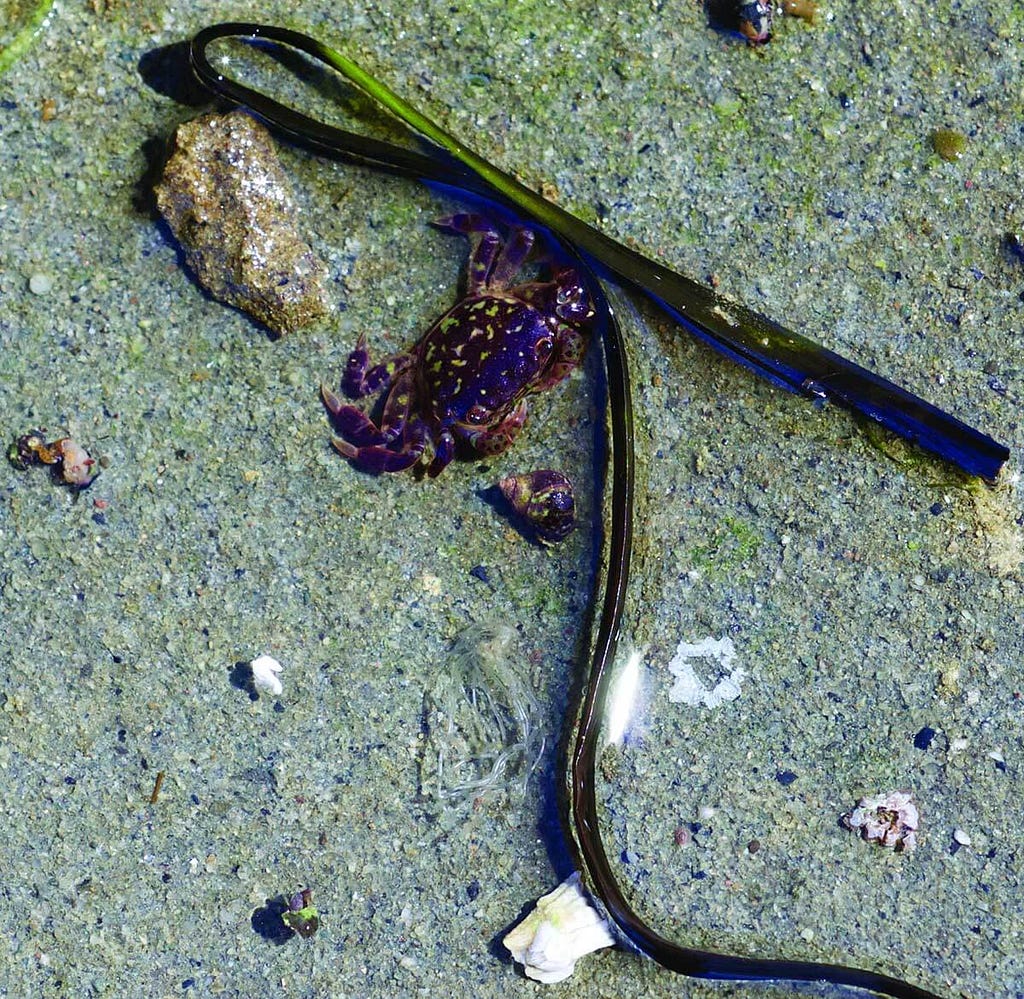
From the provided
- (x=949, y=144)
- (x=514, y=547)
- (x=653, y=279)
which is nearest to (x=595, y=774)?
(x=514, y=547)

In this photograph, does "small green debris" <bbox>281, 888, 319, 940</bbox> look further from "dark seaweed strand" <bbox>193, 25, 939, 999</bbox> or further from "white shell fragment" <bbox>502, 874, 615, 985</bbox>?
"dark seaweed strand" <bbox>193, 25, 939, 999</bbox>

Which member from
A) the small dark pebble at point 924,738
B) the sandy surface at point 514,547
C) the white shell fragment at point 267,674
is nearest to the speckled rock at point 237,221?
the sandy surface at point 514,547

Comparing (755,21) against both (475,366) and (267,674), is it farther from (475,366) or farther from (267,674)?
(267,674)

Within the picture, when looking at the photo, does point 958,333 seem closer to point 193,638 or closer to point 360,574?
point 360,574

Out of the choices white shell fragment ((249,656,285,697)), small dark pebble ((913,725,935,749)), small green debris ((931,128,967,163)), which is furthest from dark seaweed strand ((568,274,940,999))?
small green debris ((931,128,967,163))

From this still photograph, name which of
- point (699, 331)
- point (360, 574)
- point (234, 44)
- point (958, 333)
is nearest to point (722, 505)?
point (699, 331)

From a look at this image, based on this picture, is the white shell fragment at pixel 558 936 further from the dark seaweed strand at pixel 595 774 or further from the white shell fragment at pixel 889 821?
the white shell fragment at pixel 889 821
